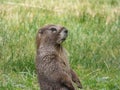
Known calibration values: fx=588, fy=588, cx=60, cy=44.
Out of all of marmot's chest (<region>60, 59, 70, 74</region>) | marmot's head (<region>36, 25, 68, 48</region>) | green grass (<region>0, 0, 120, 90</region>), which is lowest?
green grass (<region>0, 0, 120, 90</region>)

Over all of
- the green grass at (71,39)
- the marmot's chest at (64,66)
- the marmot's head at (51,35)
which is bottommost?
the green grass at (71,39)

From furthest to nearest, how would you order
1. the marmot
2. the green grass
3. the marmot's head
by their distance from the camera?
the green grass, the marmot's head, the marmot

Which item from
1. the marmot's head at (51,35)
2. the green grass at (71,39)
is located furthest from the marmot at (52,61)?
the green grass at (71,39)

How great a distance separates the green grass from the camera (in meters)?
6.93

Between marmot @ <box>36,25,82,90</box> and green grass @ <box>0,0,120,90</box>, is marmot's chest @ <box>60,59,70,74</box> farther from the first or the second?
green grass @ <box>0,0,120,90</box>

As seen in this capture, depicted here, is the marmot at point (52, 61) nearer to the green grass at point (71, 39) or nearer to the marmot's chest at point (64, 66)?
the marmot's chest at point (64, 66)

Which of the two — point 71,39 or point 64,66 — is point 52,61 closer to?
point 64,66

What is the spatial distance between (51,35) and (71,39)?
2.49 metres

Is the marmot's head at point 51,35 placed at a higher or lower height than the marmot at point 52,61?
higher

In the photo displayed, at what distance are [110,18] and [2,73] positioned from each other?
10.2 feet

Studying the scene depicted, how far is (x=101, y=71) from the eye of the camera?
7344mm

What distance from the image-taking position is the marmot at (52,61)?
17.5 feet

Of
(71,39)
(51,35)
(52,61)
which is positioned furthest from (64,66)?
(71,39)

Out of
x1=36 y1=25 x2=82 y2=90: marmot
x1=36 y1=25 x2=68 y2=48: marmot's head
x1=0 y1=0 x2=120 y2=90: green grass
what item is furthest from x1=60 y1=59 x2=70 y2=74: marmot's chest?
x1=0 y1=0 x2=120 y2=90: green grass
